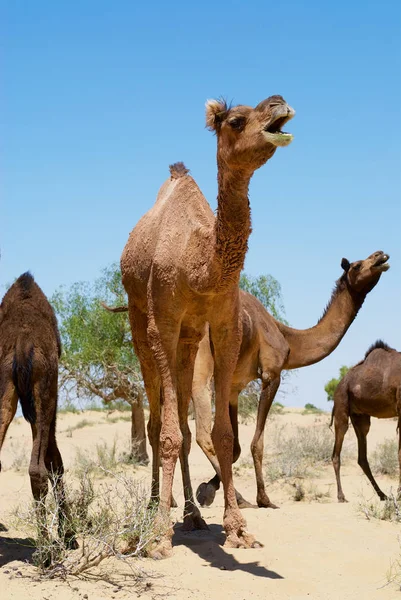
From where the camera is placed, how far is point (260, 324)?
36.4 feet

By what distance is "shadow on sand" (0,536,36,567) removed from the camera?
6.42 m

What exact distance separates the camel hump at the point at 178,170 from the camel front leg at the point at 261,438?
12.0 ft

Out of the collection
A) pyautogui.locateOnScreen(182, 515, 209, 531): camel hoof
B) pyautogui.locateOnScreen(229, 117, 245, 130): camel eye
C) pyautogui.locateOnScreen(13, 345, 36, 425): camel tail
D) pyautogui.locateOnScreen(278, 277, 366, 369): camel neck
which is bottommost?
pyautogui.locateOnScreen(182, 515, 209, 531): camel hoof

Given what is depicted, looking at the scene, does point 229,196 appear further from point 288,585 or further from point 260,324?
point 260,324

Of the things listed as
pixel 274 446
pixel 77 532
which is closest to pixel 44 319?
pixel 77 532

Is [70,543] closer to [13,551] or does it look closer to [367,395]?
[13,551]

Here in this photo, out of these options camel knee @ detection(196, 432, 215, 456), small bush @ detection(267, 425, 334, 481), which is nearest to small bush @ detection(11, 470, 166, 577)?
camel knee @ detection(196, 432, 215, 456)

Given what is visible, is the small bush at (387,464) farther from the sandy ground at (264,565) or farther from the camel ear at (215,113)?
the camel ear at (215,113)

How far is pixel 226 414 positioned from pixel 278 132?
2.67 meters

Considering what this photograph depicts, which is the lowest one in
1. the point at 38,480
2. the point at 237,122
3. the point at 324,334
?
the point at 38,480

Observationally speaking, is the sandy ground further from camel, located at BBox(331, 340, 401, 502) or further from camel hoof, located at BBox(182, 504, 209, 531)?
camel, located at BBox(331, 340, 401, 502)

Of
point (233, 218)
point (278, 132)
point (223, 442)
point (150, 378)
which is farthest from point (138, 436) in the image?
point (278, 132)

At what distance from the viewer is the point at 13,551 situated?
6789 millimetres

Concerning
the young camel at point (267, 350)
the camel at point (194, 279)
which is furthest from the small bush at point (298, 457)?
the camel at point (194, 279)
